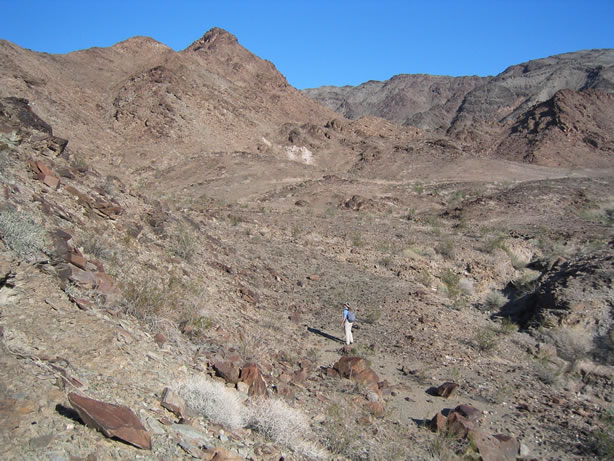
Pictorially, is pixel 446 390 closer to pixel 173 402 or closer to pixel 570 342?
pixel 570 342

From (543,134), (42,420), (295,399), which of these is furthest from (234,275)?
(543,134)

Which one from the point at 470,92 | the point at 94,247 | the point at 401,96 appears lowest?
the point at 94,247

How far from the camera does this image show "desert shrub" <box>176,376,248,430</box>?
4133 millimetres

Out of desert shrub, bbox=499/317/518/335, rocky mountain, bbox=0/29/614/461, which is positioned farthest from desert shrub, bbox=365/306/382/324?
desert shrub, bbox=499/317/518/335

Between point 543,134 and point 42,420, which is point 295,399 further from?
point 543,134

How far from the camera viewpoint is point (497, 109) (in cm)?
8831

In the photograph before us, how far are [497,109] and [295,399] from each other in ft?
307

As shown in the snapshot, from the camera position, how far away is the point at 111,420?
10.5ft

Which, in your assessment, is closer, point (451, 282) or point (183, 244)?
point (183, 244)

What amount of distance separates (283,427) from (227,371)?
1166 mm

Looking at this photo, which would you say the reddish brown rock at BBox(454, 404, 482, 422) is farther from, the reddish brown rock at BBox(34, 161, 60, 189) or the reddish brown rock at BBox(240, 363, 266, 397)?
the reddish brown rock at BBox(34, 161, 60, 189)

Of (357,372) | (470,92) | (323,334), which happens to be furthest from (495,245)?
(470,92)

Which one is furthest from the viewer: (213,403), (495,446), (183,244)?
(183,244)

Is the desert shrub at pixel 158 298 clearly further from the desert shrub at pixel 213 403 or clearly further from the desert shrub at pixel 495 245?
the desert shrub at pixel 495 245
